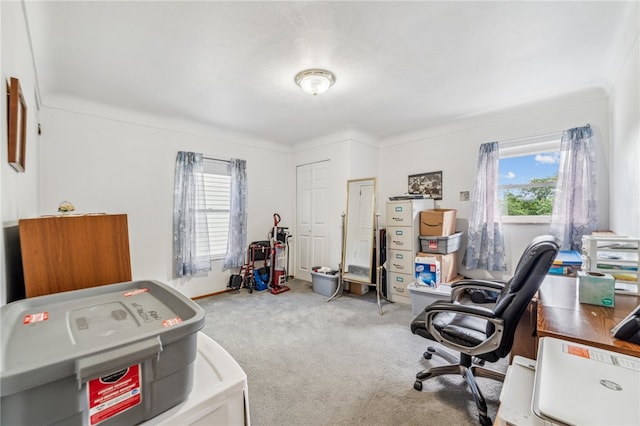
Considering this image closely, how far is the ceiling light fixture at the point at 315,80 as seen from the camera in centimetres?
241

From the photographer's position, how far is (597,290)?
4.53 ft

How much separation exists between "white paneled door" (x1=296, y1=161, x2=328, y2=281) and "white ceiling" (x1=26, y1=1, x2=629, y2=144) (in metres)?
1.45

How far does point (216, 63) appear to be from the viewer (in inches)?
88.9

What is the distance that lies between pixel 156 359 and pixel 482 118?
419cm

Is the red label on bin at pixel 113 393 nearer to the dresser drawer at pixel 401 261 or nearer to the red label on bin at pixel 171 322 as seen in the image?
the red label on bin at pixel 171 322

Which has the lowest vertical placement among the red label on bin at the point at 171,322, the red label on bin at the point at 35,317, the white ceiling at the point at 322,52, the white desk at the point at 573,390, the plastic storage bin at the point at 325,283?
the plastic storage bin at the point at 325,283

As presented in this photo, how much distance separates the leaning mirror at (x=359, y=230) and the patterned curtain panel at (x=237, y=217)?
1.61m

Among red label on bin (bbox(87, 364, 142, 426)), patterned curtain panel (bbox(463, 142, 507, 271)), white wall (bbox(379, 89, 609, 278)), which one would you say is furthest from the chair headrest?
white wall (bbox(379, 89, 609, 278))

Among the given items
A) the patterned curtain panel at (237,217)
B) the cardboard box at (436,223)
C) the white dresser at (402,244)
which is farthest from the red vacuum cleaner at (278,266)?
the cardboard box at (436,223)

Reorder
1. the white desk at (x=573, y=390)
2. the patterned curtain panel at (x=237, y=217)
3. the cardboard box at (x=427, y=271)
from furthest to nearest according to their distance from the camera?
1. the patterned curtain panel at (x=237, y=217)
2. the cardboard box at (x=427, y=271)
3. the white desk at (x=573, y=390)

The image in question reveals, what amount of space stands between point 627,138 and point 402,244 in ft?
7.29

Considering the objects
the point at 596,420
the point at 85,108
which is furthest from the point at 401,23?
the point at 85,108

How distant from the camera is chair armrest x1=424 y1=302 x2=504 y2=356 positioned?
4.90ft

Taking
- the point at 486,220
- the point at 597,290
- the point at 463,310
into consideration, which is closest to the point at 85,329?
the point at 463,310
